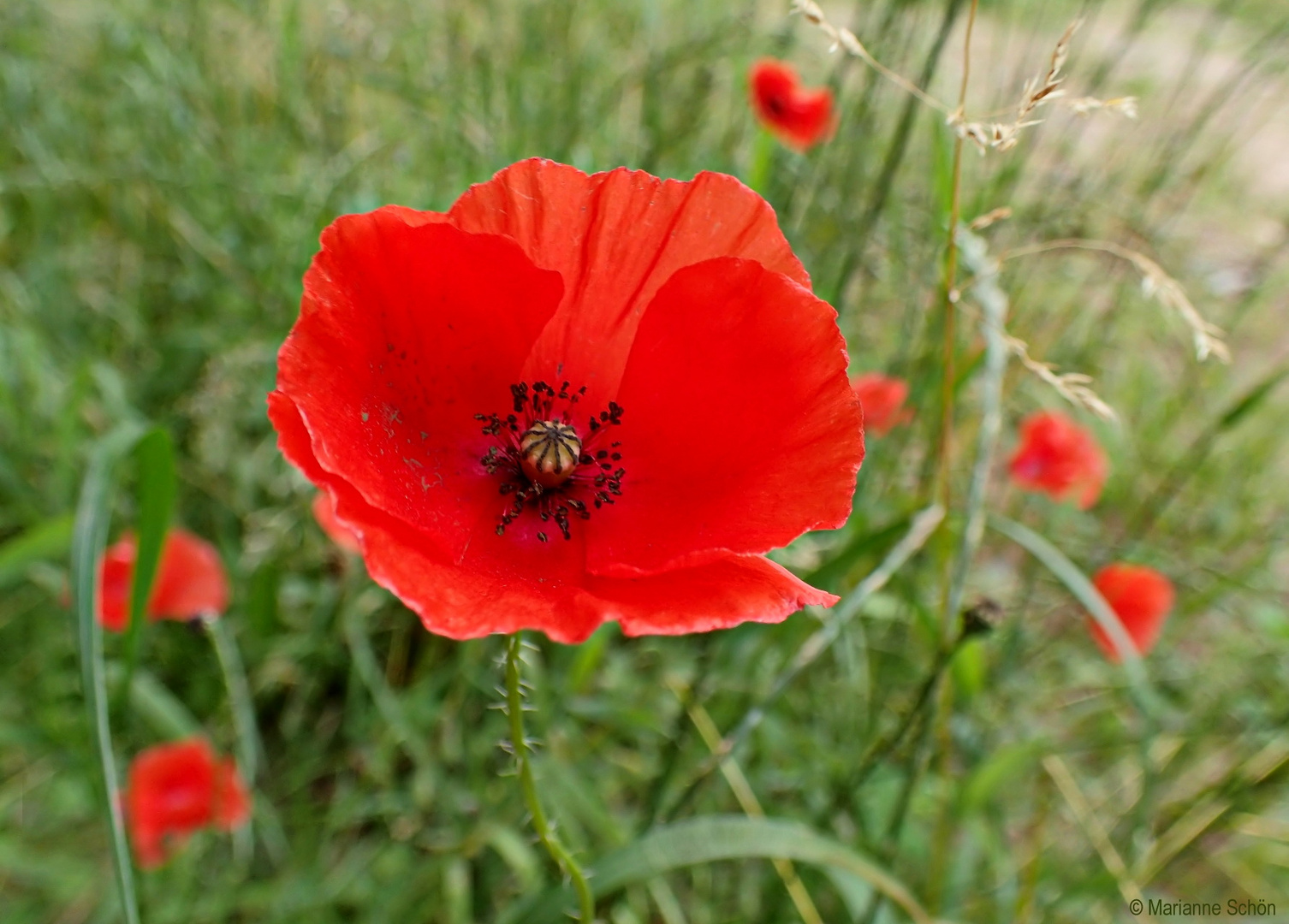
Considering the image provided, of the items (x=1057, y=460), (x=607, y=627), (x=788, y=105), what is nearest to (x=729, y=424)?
(x=607, y=627)

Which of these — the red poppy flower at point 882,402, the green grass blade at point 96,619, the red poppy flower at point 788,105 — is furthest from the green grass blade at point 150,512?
the red poppy flower at point 788,105

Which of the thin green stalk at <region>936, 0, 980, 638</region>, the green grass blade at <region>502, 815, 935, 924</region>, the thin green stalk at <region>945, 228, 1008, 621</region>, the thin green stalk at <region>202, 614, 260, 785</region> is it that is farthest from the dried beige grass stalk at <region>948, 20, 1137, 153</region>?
the thin green stalk at <region>202, 614, 260, 785</region>

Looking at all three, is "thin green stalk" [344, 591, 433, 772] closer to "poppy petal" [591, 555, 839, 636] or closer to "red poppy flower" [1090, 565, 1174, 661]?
"poppy petal" [591, 555, 839, 636]

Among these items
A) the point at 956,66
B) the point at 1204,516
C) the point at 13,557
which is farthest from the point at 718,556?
the point at 956,66

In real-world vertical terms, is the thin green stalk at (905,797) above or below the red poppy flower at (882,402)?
below

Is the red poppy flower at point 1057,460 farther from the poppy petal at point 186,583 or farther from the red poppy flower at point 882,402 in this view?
the poppy petal at point 186,583
